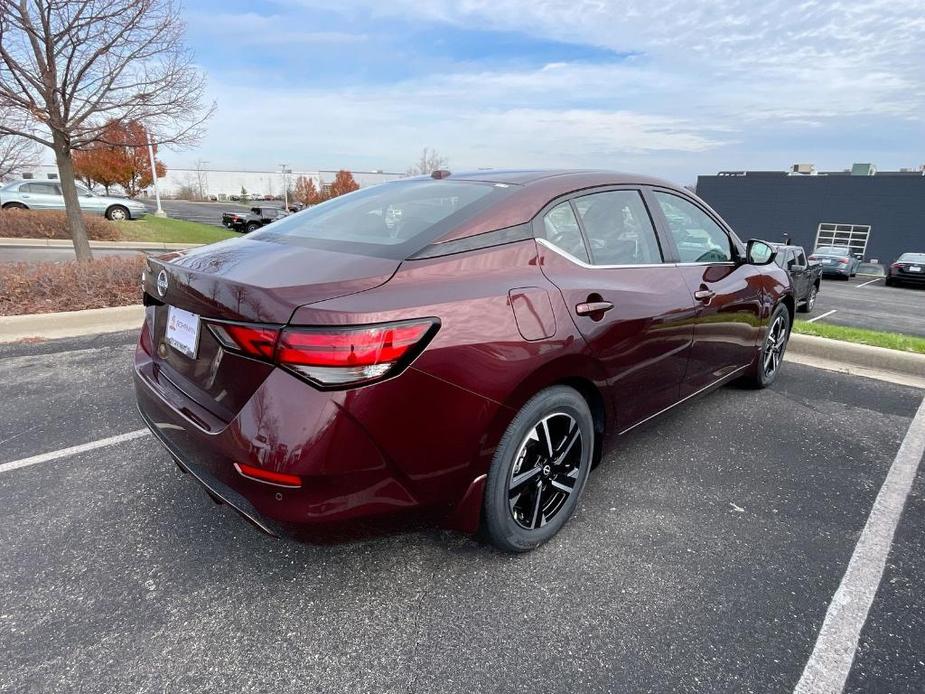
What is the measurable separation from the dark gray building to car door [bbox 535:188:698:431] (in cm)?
3939

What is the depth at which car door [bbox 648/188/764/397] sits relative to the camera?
3209mm

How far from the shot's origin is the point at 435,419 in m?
1.87

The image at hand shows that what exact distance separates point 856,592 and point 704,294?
5.40ft

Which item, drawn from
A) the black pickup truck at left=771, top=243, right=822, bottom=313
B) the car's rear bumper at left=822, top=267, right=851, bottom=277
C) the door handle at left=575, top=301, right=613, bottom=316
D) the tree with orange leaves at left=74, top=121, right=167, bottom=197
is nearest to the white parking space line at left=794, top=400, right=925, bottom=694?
the door handle at left=575, top=301, right=613, bottom=316

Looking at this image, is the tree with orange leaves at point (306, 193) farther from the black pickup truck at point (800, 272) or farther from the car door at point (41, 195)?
the black pickup truck at point (800, 272)

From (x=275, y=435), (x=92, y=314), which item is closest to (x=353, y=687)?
(x=275, y=435)

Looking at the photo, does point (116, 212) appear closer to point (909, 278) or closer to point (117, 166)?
point (117, 166)

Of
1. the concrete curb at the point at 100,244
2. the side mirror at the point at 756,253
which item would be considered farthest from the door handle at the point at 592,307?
the concrete curb at the point at 100,244

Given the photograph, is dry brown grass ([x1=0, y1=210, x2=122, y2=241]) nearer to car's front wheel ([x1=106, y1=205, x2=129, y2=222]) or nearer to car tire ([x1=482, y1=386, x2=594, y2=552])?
car's front wheel ([x1=106, y1=205, x2=129, y2=222])

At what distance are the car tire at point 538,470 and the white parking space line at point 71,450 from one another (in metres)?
2.49

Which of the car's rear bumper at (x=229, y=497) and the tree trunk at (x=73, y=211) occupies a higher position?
the tree trunk at (x=73, y=211)

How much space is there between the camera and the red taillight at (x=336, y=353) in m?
1.69

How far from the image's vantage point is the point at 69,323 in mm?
5680

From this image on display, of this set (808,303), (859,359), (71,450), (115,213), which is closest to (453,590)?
(71,450)
